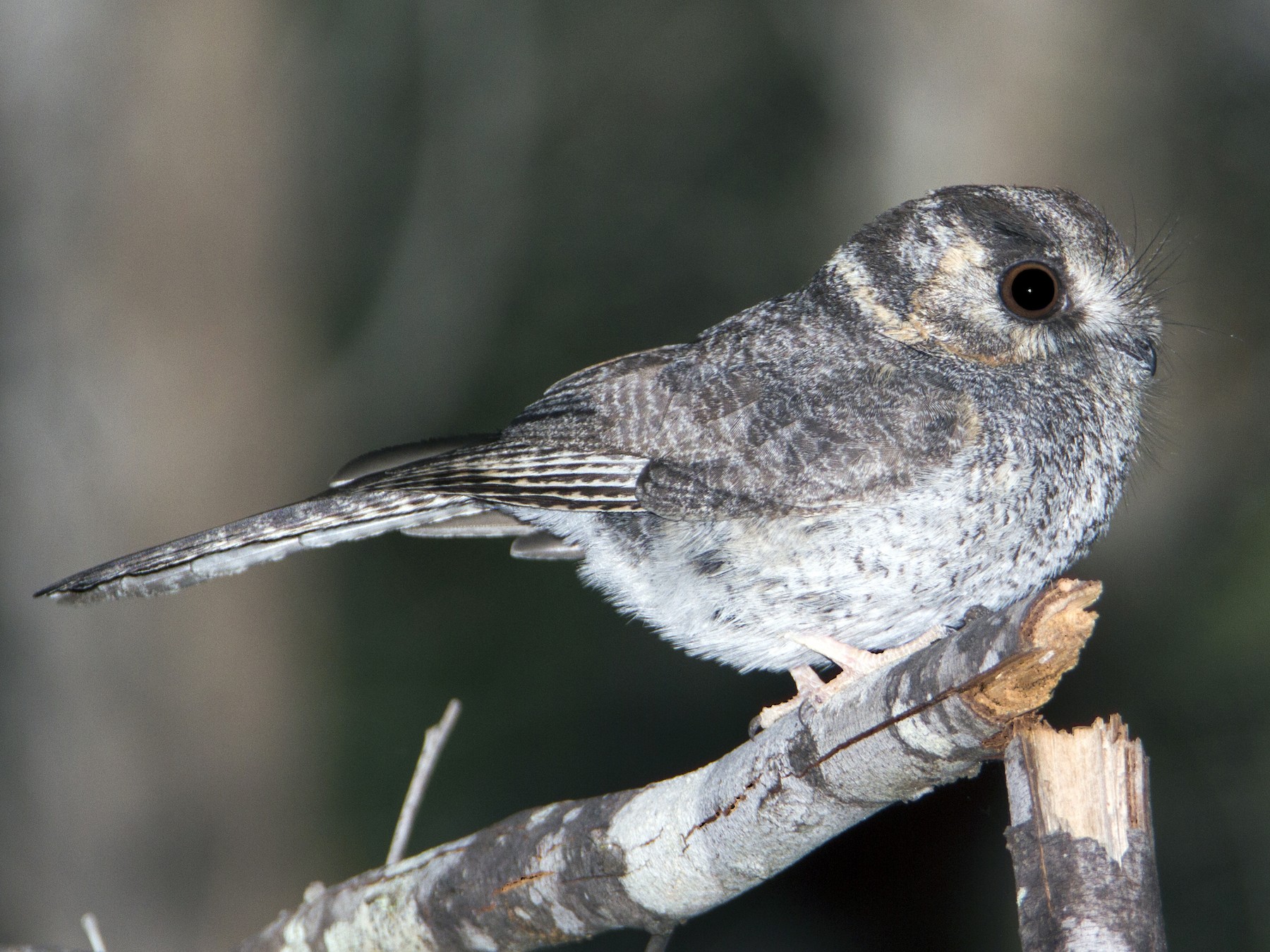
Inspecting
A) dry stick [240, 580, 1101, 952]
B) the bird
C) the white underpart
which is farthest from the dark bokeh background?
dry stick [240, 580, 1101, 952]

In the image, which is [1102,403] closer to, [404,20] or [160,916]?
[160,916]

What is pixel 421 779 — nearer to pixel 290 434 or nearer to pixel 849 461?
pixel 849 461

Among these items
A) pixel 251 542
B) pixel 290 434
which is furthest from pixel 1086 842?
pixel 290 434

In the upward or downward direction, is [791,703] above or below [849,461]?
below

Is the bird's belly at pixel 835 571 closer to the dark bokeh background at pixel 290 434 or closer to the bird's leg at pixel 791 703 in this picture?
the bird's leg at pixel 791 703

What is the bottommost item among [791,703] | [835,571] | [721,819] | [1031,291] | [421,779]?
[721,819]

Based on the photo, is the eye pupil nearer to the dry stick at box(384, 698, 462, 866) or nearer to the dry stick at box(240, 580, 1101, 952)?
the dry stick at box(240, 580, 1101, 952)

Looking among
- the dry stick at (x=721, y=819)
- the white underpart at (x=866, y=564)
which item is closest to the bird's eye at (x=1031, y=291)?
the white underpart at (x=866, y=564)

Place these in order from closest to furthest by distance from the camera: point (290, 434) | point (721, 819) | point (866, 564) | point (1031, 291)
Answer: point (721, 819)
point (866, 564)
point (1031, 291)
point (290, 434)
